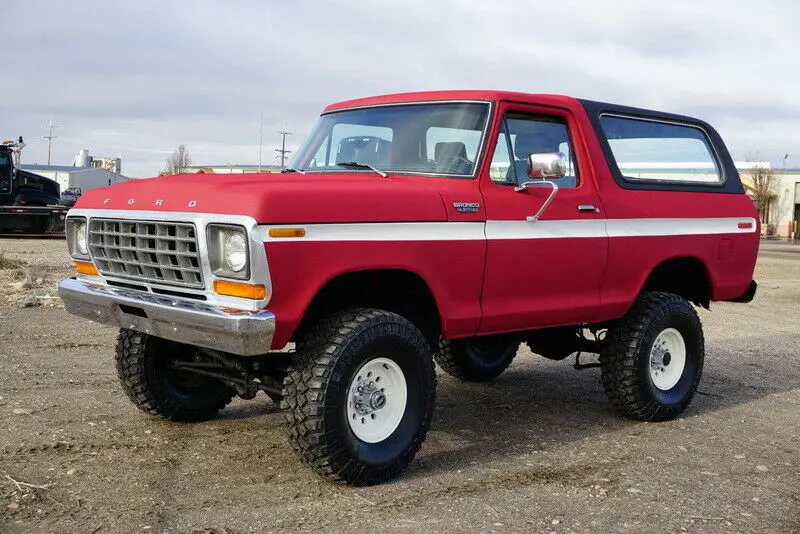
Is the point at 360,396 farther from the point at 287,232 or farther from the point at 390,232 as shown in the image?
the point at 287,232

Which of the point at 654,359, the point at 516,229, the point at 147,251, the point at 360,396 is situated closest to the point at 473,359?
the point at 654,359

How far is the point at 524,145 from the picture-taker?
564cm

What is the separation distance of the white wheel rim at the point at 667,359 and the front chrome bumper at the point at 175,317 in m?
3.29

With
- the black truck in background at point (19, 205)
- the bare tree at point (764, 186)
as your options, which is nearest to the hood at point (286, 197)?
the black truck in background at point (19, 205)

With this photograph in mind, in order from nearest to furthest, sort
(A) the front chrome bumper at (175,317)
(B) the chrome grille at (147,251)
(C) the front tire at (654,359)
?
(A) the front chrome bumper at (175,317), (B) the chrome grille at (147,251), (C) the front tire at (654,359)

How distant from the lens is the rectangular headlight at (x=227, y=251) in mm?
4230

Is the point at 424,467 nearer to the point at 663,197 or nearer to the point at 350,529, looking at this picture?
the point at 350,529

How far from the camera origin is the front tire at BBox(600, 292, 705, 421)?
244 inches

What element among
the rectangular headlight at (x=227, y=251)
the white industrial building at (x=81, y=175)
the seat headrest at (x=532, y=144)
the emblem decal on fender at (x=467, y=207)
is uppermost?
the seat headrest at (x=532, y=144)

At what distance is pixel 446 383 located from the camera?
7480 mm

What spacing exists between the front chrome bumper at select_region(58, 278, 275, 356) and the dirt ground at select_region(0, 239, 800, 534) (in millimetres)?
783

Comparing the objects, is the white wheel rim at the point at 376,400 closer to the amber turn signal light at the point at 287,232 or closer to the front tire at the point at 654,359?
the amber turn signal light at the point at 287,232

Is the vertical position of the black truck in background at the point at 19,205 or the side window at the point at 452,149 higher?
the side window at the point at 452,149


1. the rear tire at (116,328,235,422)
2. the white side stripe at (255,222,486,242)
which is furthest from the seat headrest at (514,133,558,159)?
the rear tire at (116,328,235,422)
